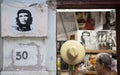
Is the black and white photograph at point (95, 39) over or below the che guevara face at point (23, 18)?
below

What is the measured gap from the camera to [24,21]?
4.30m

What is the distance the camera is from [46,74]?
423cm

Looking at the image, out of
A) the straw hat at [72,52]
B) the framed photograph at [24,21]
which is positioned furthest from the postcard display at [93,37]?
the framed photograph at [24,21]

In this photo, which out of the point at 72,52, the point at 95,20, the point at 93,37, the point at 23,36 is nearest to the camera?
the point at 23,36

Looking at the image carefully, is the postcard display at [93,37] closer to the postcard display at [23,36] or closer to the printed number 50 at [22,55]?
the postcard display at [23,36]

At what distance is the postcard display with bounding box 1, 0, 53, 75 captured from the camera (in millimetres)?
4266

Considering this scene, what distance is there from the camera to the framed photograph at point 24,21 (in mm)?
4266

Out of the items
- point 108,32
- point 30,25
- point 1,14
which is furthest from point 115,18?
point 1,14

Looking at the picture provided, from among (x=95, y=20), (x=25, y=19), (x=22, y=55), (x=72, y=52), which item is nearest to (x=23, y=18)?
(x=25, y=19)

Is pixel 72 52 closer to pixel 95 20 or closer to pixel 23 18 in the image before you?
pixel 95 20

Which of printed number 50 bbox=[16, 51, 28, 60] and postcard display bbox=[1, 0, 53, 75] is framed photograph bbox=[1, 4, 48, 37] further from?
printed number 50 bbox=[16, 51, 28, 60]

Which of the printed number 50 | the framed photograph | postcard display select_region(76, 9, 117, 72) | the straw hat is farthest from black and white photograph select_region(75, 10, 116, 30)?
the printed number 50

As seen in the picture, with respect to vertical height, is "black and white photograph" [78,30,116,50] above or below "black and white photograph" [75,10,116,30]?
below

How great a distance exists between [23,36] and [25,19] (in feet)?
0.68
